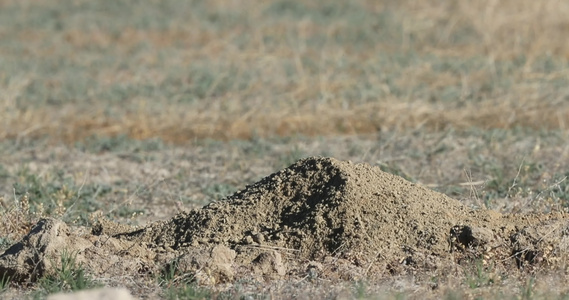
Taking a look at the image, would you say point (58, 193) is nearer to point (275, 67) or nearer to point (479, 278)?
point (479, 278)

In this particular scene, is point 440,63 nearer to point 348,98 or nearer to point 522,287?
point 348,98

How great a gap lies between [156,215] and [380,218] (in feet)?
6.72

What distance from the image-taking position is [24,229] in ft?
18.6

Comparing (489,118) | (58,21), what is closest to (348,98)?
(489,118)

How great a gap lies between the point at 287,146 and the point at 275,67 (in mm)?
3046

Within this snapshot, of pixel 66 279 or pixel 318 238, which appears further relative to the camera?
pixel 318 238

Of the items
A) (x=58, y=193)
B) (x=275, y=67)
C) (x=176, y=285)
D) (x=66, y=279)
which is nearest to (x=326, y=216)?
(x=176, y=285)

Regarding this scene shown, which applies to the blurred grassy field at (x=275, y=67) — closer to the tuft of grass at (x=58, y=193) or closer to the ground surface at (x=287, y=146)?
the ground surface at (x=287, y=146)

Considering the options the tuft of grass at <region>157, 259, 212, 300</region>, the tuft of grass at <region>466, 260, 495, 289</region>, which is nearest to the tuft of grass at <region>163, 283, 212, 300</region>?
the tuft of grass at <region>157, 259, 212, 300</region>

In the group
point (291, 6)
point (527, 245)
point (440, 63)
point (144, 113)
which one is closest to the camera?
point (527, 245)

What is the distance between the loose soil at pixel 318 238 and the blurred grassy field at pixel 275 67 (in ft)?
10.9

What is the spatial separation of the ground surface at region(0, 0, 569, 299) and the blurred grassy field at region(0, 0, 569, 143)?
0.12 ft

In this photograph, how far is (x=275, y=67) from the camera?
11.2 meters

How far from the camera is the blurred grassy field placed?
9.01 metres
